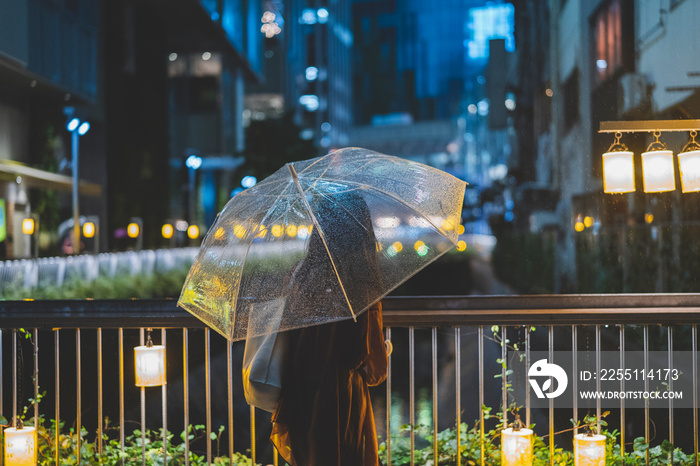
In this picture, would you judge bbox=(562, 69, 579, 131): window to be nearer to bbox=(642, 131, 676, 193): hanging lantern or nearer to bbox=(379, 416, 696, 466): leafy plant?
bbox=(642, 131, 676, 193): hanging lantern

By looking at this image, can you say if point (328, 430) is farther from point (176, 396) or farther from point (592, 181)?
point (176, 396)

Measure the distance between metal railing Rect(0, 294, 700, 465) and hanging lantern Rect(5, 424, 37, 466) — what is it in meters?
0.16

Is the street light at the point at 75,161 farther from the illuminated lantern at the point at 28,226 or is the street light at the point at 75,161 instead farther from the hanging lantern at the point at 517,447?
the hanging lantern at the point at 517,447

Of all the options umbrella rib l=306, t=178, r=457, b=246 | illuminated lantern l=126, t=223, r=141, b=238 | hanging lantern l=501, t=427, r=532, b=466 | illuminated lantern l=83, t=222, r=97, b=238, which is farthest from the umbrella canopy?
illuminated lantern l=126, t=223, r=141, b=238

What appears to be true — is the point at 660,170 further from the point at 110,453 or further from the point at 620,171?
the point at 110,453

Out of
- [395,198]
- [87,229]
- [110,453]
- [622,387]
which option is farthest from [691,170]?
[87,229]

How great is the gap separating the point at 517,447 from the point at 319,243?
1980 millimetres

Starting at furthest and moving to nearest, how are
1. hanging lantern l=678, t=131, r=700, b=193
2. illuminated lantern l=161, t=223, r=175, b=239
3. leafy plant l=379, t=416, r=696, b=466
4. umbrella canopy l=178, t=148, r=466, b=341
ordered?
illuminated lantern l=161, t=223, r=175, b=239, hanging lantern l=678, t=131, r=700, b=193, leafy plant l=379, t=416, r=696, b=466, umbrella canopy l=178, t=148, r=466, b=341

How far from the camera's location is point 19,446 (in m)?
4.16

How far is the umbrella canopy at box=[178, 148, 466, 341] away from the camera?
279cm

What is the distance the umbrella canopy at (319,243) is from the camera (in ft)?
9.17

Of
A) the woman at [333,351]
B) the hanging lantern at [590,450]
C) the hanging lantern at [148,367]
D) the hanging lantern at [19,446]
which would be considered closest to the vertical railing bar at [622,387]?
the hanging lantern at [590,450]

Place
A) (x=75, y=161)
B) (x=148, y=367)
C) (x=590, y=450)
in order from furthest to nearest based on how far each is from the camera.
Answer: (x=75, y=161) → (x=148, y=367) → (x=590, y=450)

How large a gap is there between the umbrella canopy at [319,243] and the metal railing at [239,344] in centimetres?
101
